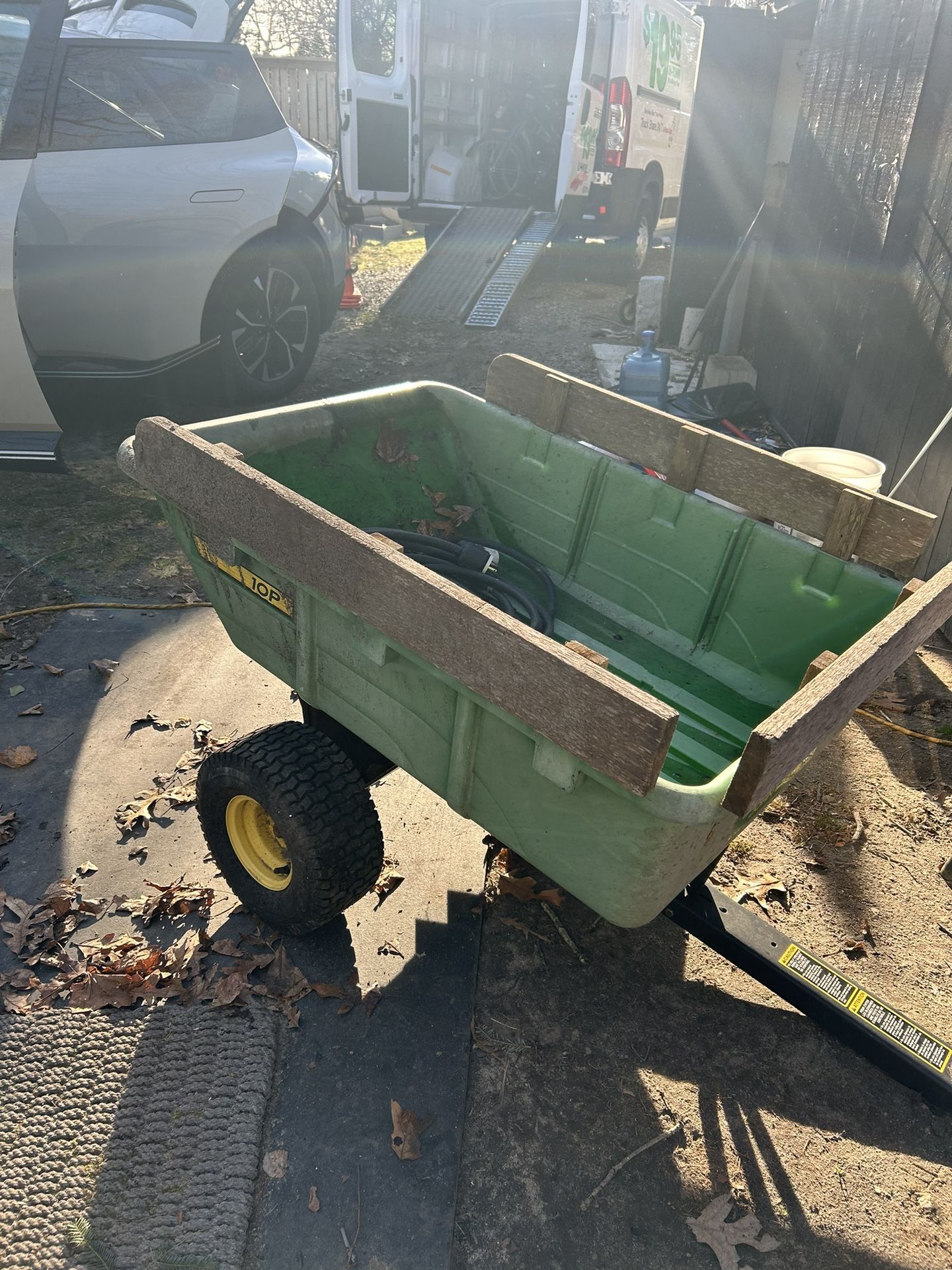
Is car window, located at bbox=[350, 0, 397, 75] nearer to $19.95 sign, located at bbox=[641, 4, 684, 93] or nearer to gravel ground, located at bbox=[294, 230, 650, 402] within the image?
gravel ground, located at bbox=[294, 230, 650, 402]

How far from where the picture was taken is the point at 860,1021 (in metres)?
2.31

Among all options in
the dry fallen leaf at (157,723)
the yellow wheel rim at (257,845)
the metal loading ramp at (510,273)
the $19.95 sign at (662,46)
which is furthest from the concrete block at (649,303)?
the yellow wheel rim at (257,845)

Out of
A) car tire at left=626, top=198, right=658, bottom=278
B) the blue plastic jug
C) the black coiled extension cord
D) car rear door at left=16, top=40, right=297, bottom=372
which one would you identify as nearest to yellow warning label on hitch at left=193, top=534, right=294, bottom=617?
the black coiled extension cord

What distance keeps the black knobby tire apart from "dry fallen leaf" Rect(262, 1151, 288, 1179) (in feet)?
1.96

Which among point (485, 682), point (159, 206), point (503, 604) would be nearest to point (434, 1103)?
point (485, 682)

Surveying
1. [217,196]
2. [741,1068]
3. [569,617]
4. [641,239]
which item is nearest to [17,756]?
[569,617]

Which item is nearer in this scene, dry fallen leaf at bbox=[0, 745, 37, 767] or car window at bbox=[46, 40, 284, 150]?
dry fallen leaf at bbox=[0, 745, 37, 767]

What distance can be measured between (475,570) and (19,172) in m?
3.59

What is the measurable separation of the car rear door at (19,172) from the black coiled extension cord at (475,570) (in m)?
2.49

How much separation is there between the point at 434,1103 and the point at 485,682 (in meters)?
1.30

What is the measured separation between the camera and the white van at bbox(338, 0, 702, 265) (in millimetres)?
9242

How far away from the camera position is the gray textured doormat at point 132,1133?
207cm

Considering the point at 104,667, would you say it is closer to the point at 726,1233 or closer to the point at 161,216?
the point at 161,216

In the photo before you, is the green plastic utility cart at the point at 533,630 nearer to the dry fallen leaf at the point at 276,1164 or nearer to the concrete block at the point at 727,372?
the dry fallen leaf at the point at 276,1164
